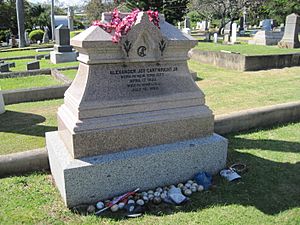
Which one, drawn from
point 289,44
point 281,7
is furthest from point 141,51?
point 281,7

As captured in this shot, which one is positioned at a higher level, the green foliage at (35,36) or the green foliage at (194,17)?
the green foliage at (194,17)

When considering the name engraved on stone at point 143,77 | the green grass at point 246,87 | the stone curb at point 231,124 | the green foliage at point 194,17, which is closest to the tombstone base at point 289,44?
the green grass at point 246,87

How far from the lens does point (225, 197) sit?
3.52 metres

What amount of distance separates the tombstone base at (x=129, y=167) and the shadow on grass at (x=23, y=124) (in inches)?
70.1

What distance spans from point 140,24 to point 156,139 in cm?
139

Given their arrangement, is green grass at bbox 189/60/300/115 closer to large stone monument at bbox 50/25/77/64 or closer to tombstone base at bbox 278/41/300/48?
tombstone base at bbox 278/41/300/48

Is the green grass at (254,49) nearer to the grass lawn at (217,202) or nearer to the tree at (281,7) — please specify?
the grass lawn at (217,202)

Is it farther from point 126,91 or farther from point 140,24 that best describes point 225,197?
point 140,24

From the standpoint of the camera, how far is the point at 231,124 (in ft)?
17.9

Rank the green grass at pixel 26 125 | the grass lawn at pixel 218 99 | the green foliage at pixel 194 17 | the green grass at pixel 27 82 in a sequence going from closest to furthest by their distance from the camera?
the green grass at pixel 26 125 → the grass lawn at pixel 218 99 → the green grass at pixel 27 82 → the green foliage at pixel 194 17

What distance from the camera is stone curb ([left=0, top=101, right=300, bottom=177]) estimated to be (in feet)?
13.3

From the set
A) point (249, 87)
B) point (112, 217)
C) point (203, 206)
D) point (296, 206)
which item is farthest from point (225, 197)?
point (249, 87)

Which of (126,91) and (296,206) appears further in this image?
(126,91)

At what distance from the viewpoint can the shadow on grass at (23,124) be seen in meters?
5.76
